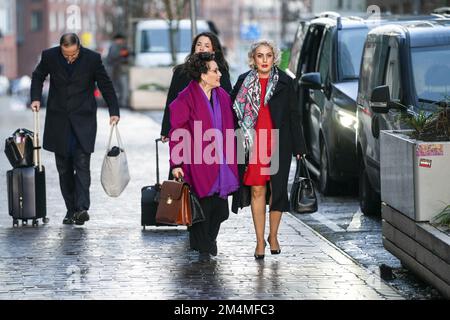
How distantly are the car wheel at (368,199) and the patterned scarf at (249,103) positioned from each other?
3.16 m

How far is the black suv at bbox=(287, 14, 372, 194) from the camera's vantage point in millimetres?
16297

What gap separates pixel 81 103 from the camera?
14.1 m

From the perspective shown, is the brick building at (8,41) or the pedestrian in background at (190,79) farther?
the brick building at (8,41)

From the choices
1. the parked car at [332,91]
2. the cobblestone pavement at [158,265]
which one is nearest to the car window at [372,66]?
the parked car at [332,91]

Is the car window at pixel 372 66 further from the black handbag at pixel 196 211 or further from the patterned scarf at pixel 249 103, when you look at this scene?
the black handbag at pixel 196 211

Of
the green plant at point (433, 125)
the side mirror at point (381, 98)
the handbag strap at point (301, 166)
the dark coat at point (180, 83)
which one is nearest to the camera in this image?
the green plant at point (433, 125)

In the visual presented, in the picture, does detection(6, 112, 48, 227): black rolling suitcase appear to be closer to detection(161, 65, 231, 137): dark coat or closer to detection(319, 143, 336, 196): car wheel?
detection(161, 65, 231, 137): dark coat

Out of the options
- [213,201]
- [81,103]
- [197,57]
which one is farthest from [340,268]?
[81,103]

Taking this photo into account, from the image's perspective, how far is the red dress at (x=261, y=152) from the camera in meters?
11.7

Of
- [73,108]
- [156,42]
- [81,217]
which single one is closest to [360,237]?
[81,217]

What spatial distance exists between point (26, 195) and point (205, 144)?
3052 mm

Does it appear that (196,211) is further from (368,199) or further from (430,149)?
(368,199)

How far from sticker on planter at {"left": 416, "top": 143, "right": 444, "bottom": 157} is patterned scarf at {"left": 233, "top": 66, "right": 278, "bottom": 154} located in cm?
188
